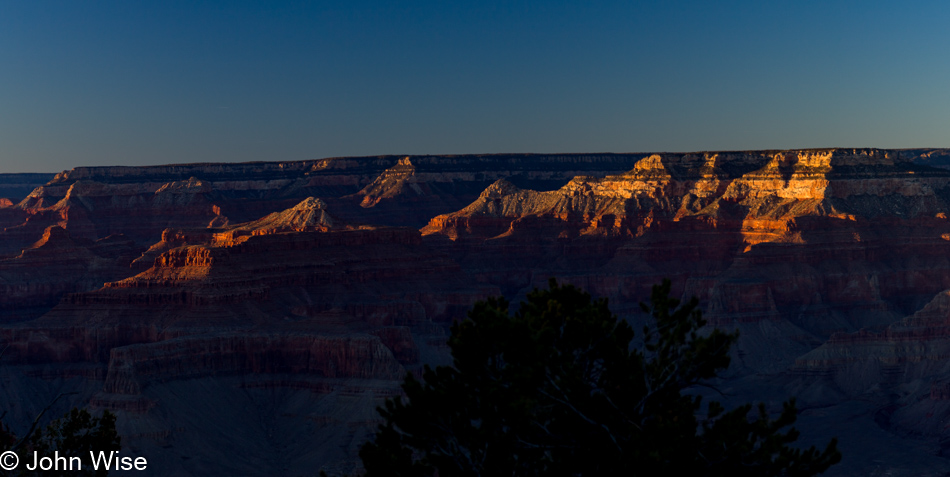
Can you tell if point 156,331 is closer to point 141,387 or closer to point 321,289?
point 141,387

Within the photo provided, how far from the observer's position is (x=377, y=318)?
14100 cm

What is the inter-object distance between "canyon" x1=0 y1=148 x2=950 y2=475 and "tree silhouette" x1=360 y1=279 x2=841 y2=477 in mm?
24205

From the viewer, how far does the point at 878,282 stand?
168875 mm

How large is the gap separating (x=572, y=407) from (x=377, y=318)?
3972 inches

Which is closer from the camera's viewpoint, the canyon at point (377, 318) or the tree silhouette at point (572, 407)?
the tree silhouette at point (572, 407)

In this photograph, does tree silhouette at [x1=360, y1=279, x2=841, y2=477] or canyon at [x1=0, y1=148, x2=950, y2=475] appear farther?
canyon at [x1=0, y1=148, x2=950, y2=475]

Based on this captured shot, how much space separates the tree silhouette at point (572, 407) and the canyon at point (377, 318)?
24.2 meters

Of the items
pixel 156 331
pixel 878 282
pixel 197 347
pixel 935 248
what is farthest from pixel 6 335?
pixel 935 248

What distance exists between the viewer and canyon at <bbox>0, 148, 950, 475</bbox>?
331 feet

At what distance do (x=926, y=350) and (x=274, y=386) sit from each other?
61.6 meters

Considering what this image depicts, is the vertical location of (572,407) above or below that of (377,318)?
below

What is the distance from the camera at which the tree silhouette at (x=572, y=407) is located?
40406 mm

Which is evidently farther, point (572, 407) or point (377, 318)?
point (377, 318)

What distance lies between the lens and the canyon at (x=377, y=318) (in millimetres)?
101000
